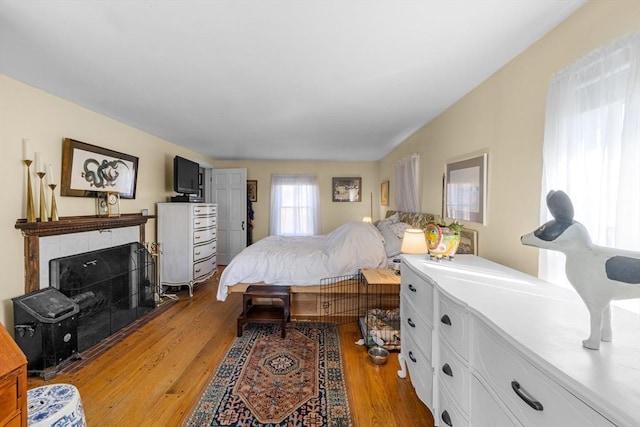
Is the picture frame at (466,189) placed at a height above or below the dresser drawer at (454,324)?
above

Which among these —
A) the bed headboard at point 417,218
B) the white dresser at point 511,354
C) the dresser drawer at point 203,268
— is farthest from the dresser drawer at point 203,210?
the white dresser at point 511,354

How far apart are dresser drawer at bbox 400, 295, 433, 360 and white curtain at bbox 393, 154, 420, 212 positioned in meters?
1.78

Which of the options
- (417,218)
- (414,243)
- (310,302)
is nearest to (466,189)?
(414,243)

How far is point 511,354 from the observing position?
0.83m

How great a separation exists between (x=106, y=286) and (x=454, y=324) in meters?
3.23

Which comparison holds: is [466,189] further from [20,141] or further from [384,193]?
[20,141]

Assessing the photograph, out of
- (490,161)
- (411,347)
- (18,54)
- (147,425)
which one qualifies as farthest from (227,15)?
(147,425)

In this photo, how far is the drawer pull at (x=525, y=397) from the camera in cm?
71

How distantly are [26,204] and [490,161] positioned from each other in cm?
369

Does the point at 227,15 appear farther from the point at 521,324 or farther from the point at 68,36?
the point at 521,324

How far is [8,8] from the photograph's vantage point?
4.27 ft

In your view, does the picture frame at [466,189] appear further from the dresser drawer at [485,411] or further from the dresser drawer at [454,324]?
the dresser drawer at [485,411]

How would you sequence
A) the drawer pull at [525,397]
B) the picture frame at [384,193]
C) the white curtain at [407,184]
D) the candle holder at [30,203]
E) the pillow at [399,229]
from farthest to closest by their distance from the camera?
the picture frame at [384,193] → the white curtain at [407,184] → the pillow at [399,229] → the candle holder at [30,203] → the drawer pull at [525,397]

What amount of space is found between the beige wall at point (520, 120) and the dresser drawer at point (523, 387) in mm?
801
